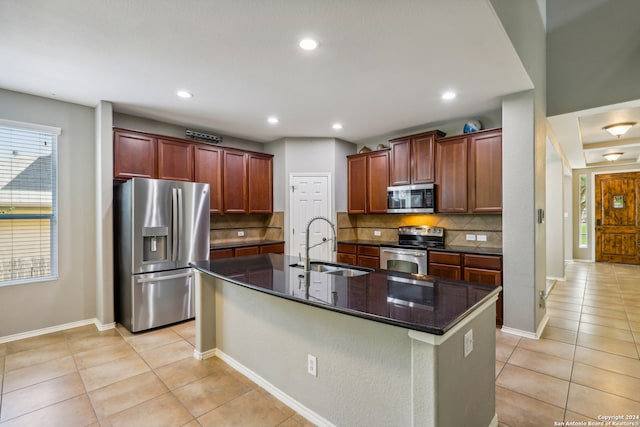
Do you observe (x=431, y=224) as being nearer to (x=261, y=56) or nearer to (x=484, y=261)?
(x=484, y=261)

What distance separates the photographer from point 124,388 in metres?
2.38

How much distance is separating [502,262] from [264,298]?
9.02ft

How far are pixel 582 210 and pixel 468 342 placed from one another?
8.91 metres

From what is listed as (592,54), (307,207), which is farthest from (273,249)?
(592,54)

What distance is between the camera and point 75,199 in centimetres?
364

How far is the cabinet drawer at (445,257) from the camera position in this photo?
12.5 feet

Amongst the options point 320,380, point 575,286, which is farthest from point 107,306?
point 575,286

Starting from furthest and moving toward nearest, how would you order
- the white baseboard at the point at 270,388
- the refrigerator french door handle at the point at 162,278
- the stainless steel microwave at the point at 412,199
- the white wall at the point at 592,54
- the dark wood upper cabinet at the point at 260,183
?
the dark wood upper cabinet at the point at 260,183 < the stainless steel microwave at the point at 412,199 < the refrigerator french door handle at the point at 162,278 < the white wall at the point at 592,54 < the white baseboard at the point at 270,388

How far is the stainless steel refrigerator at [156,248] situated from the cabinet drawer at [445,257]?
3006 millimetres

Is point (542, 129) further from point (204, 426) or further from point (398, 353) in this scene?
point (204, 426)

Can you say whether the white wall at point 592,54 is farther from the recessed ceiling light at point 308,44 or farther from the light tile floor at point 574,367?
the recessed ceiling light at point 308,44

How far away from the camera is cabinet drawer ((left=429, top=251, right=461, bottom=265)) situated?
3.81 meters

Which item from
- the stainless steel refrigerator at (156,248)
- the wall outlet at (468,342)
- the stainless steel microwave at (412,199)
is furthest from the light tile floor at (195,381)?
the stainless steel microwave at (412,199)

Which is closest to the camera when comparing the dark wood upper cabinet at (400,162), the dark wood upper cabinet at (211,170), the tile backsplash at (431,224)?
the tile backsplash at (431,224)
